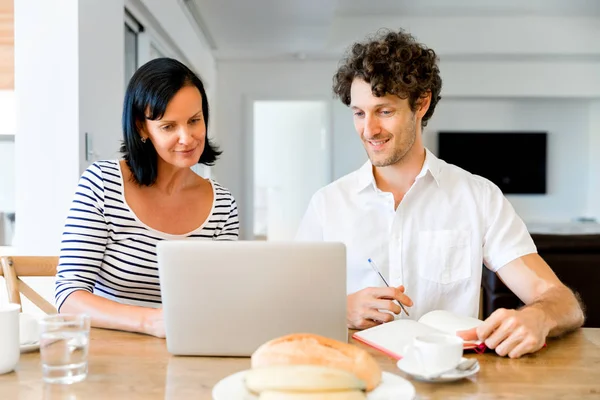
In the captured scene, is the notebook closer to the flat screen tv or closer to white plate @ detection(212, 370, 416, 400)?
white plate @ detection(212, 370, 416, 400)

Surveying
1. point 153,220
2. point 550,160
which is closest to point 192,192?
point 153,220

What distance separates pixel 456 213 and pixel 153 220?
2.77ft

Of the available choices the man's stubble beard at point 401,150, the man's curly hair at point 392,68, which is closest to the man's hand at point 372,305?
the man's stubble beard at point 401,150

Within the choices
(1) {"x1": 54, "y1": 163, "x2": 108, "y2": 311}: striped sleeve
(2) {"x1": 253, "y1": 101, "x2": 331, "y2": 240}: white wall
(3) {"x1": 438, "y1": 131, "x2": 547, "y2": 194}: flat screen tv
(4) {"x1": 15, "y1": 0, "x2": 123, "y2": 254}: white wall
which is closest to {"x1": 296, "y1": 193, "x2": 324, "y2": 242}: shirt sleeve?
(1) {"x1": 54, "y1": 163, "x2": 108, "y2": 311}: striped sleeve

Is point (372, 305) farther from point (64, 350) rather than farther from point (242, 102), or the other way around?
point (242, 102)

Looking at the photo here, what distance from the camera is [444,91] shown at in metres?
6.79

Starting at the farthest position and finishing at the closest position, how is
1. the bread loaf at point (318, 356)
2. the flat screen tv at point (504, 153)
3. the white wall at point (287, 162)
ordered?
the white wall at point (287, 162) → the flat screen tv at point (504, 153) → the bread loaf at point (318, 356)

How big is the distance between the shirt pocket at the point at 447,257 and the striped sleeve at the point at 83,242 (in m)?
0.87

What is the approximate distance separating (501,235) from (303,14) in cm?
388

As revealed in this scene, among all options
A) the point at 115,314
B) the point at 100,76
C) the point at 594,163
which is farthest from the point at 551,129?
the point at 115,314

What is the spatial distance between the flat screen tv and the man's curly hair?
5.25m

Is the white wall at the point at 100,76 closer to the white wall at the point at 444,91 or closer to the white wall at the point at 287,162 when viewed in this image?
the white wall at the point at 444,91

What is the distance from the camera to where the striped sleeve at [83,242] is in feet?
4.70

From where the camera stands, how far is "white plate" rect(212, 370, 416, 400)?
0.78m
